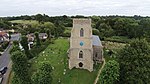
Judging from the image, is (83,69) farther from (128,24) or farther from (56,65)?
(128,24)

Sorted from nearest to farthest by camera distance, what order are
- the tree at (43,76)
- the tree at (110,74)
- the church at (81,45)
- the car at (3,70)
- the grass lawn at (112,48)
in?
1. the tree at (110,74)
2. the tree at (43,76)
3. the church at (81,45)
4. the car at (3,70)
5. the grass lawn at (112,48)

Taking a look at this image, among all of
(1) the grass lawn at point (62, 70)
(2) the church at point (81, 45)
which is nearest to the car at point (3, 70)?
(1) the grass lawn at point (62, 70)

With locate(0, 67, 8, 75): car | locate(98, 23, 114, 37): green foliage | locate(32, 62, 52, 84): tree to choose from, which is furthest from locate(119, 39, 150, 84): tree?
locate(98, 23, 114, 37): green foliage

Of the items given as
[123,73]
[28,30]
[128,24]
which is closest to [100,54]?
[123,73]

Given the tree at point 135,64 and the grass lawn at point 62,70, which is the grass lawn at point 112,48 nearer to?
the grass lawn at point 62,70

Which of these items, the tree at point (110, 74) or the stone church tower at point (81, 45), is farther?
the stone church tower at point (81, 45)

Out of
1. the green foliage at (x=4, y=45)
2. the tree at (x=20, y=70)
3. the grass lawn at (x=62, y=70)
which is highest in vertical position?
the tree at (x=20, y=70)

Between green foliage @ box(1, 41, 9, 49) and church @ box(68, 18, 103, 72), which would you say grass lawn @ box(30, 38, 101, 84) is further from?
green foliage @ box(1, 41, 9, 49)

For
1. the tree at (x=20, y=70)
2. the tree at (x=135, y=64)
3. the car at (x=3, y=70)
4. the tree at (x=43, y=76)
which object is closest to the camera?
the tree at (x=43, y=76)

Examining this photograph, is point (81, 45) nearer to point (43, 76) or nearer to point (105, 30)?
point (43, 76)
